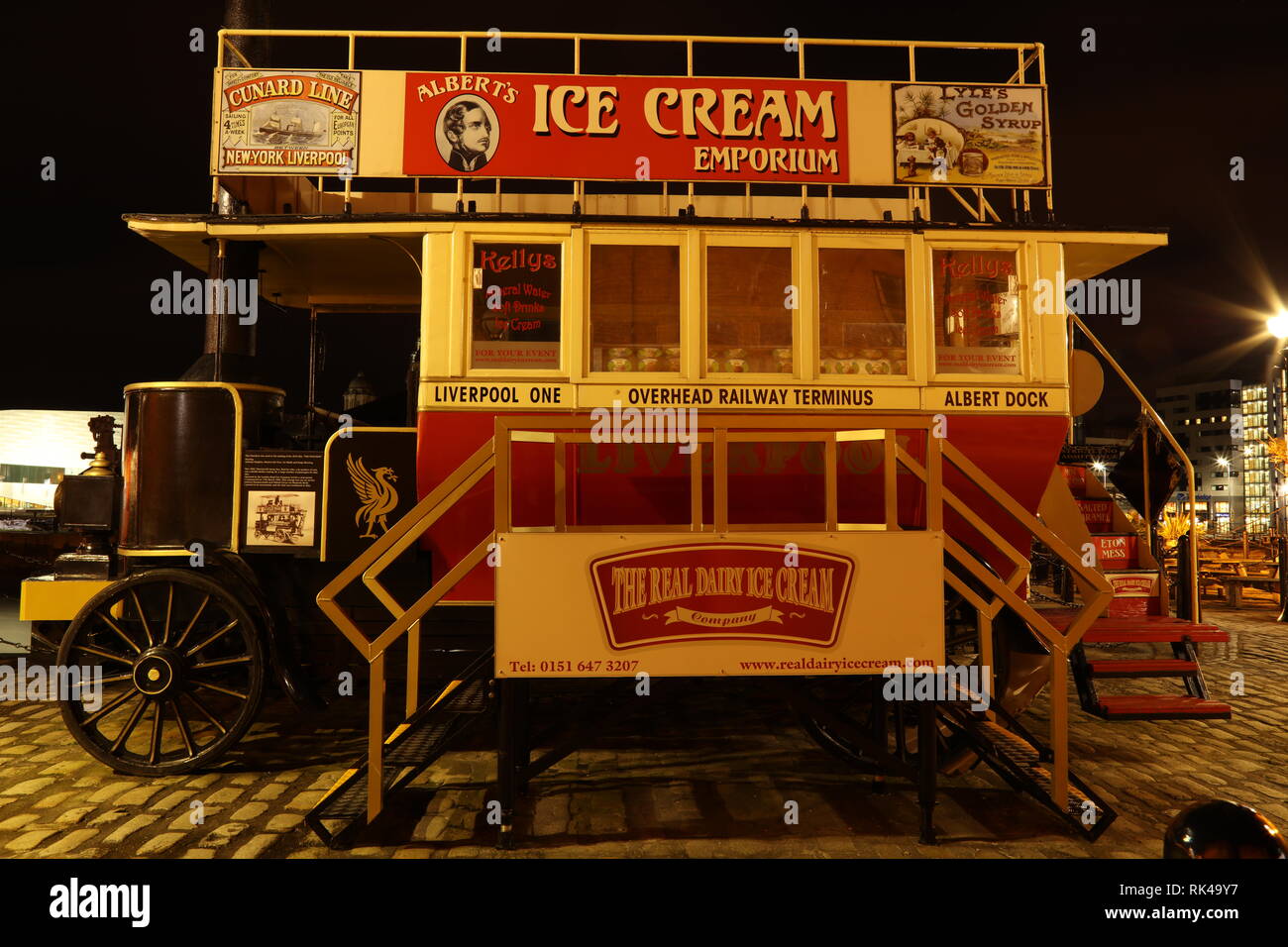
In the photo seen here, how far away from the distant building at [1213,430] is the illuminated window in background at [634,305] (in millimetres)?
140048

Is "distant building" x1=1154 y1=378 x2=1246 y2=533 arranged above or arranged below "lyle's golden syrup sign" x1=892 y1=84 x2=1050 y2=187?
above

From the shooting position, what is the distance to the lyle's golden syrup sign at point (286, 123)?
5.25 metres

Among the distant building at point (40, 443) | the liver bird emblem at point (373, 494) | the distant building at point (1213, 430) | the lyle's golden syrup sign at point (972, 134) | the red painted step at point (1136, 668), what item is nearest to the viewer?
the liver bird emblem at point (373, 494)

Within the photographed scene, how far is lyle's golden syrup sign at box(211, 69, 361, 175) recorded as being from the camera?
5254 millimetres

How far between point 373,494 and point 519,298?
172cm

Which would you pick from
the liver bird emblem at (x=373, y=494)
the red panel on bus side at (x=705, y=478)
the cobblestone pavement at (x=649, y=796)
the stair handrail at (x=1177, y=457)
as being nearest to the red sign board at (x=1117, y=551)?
the stair handrail at (x=1177, y=457)

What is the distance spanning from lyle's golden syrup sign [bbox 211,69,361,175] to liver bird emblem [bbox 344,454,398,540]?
2.15 m

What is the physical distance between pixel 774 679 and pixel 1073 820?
1826 mm

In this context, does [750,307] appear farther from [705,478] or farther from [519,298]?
[519,298]

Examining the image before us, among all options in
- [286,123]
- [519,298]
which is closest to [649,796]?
[519,298]

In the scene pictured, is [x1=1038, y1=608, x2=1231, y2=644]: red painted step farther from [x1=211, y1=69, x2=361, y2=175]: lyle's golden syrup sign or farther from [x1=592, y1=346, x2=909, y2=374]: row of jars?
[x1=211, y1=69, x2=361, y2=175]: lyle's golden syrup sign

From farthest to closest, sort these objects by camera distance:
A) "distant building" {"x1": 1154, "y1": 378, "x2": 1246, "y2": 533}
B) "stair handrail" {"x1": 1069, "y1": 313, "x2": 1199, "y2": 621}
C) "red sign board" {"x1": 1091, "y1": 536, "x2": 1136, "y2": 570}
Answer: "distant building" {"x1": 1154, "y1": 378, "x2": 1246, "y2": 533} < "red sign board" {"x1": 1091, "y1": 536, "x2": 1136, "y2": 570} < "stair handrail" {"x1": 1069, "y1": 313, "x2": 1199, "y2": 621}

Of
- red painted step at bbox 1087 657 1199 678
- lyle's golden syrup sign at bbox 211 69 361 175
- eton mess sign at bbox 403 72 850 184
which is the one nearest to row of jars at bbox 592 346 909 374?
eton mess sign at bbox 403 72 850 184

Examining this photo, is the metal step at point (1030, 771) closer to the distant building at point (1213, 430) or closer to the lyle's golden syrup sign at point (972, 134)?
the lyle's golden syrup sign at point (972, 134)
